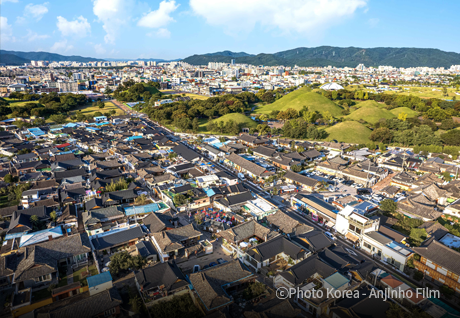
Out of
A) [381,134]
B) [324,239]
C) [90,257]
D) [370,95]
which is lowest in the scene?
[90,257]

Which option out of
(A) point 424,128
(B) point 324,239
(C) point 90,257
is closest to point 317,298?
(B) point 324,239

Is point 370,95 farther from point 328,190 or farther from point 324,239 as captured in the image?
point 324,239

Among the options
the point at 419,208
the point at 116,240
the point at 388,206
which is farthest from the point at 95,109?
the point at 419,208

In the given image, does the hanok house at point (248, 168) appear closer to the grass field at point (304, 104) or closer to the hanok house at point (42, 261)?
the hanok house at point (42, 261)

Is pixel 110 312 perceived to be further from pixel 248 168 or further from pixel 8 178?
pixel 8 178

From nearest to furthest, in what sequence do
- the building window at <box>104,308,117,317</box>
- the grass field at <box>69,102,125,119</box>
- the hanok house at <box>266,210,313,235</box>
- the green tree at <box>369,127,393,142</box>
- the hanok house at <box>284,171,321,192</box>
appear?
the building window at <box>104,308,117,317</box> → the hanok house at <box>266,210,313,235</box> → the hanok house at <box>284,171,321,192</box> → the green tree at <box>369,127,393,142</box> → the grass field at <box>69,102,125,119</box>

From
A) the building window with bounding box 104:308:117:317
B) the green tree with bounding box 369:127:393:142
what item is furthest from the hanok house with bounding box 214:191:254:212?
the green tree with bounding box 369:127:393:142

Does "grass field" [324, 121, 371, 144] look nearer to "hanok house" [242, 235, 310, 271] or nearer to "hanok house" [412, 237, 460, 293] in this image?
"hanok house" [412, 237, 460, 293]
